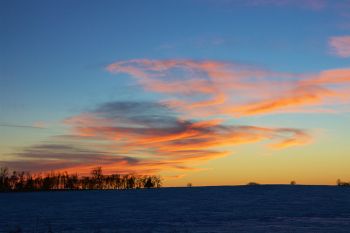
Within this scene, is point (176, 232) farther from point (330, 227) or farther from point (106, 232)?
point (330, 227)

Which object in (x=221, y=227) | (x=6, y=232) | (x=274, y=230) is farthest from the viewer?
(x=221, y=227)

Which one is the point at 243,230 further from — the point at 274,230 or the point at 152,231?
the point at 152,231

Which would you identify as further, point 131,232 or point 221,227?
point 221,227

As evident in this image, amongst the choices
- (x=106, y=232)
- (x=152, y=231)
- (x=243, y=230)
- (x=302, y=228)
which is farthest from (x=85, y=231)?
(x=302, y=228)

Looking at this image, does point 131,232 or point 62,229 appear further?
point 62,229

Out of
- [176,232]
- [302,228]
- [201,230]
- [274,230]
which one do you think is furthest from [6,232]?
[302,228]

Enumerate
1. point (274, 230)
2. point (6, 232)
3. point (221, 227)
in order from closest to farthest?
point (6, 232) < point (274, 230) < point (221, 227)

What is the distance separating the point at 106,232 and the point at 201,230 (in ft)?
27.5

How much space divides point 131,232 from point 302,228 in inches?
613

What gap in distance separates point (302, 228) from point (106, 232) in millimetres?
17653

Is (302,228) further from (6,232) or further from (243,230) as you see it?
(6,232)

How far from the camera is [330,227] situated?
4431 cm

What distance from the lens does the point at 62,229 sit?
4438cm

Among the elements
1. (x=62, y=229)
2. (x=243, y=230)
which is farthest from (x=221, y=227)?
(x=62, y=229)
